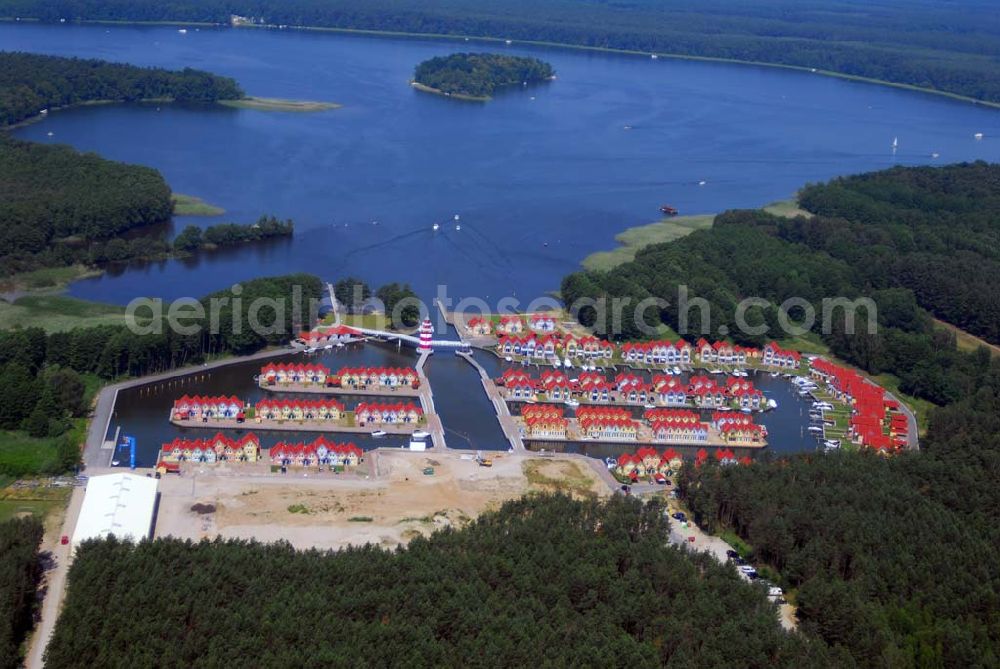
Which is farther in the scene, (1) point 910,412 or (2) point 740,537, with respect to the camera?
(1) point 910,412

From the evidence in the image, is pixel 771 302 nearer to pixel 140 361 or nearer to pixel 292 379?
pixel 292 379

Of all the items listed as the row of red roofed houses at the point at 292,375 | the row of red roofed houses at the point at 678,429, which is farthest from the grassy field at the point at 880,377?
the row of red roofed houses at the point at 292,375

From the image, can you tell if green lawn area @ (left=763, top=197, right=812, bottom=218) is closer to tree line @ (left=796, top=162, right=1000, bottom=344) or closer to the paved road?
A: tree line @ (left=796, top=162, right=1000, bottom=344)

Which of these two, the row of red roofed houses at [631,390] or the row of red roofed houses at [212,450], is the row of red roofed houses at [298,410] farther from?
the row of red roofed houses at [631,390]

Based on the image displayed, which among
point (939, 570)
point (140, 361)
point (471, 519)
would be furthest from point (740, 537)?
point (140, 361)

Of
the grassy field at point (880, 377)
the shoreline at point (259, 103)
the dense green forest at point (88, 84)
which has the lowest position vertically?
the grassy field at point (880, 377)

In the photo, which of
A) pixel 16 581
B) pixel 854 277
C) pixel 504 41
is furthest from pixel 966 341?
pixel 504 41

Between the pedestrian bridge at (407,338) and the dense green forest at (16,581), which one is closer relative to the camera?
the dense green forest at (16,581)

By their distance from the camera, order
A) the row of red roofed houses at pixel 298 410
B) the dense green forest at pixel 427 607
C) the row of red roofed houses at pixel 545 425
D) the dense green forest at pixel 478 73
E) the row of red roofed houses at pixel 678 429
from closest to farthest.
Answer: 1. the dense green forest at pixel 427 607
2. the row of red roofed houses at pixel 298 410
3. the row of red roofed houses at pixel 545 425
4. the row of red roofed houses at pixel 678 429
5. the dense green forest at pixel 478 73
